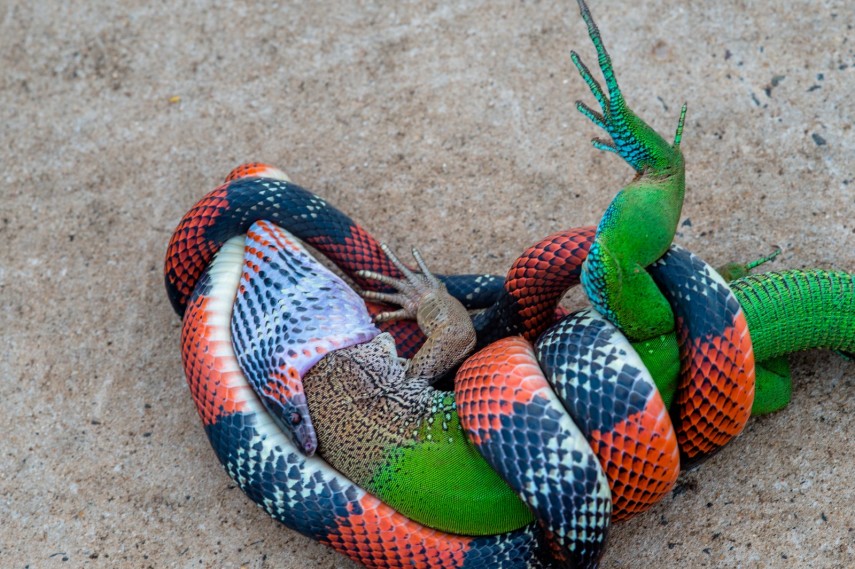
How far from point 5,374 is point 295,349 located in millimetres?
1612

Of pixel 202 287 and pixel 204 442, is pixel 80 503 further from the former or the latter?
pixel 202 287

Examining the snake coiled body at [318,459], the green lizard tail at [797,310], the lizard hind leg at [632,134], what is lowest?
the snake coiled body at [318,459]

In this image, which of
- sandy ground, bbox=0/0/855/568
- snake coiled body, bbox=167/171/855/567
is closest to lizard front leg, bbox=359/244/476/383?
snake coiled body, bbox=167/171/855/567

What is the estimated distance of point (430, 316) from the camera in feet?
11.0

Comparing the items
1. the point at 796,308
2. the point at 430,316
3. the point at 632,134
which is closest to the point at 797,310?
the point at 796,308

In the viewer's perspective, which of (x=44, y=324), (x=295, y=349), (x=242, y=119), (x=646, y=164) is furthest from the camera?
(x=242, y=119)

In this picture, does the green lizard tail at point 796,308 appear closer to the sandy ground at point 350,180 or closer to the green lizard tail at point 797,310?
the green lizard tail at point 797,310

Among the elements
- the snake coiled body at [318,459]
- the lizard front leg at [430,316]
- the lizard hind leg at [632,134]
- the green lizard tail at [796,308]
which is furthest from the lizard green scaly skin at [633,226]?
the lizard front leg at [430,316]

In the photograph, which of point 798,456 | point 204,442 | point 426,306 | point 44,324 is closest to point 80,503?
point 204,442

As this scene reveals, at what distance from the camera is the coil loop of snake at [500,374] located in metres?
2.68

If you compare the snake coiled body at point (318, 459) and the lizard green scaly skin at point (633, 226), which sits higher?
the lizard green scaly skin at point (633, 226)

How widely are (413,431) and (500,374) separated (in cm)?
40

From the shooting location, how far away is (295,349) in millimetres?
3111

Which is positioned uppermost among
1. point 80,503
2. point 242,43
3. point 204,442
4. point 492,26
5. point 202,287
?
point 492,26
